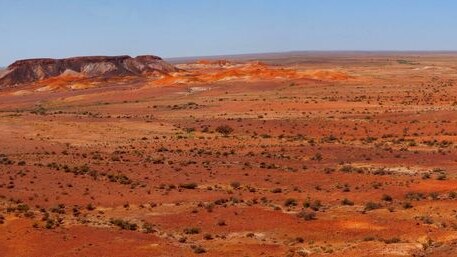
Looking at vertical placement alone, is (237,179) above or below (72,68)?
below

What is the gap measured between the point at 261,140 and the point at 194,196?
77.8ft

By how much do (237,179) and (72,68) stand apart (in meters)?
130

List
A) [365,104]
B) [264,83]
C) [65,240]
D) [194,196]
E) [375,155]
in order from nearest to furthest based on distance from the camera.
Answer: [65,240] → [194,196] → [375,155] → [365,104] → [264,83]

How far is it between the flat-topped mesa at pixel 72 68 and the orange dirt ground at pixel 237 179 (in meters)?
73.4

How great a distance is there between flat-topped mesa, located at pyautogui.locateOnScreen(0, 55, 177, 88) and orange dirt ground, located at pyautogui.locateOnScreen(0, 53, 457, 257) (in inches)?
2889

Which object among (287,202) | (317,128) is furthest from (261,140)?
(287,202)

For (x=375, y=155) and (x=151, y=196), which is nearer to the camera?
(x=151, y=196)

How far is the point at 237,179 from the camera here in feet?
124

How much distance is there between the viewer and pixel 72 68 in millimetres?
161250

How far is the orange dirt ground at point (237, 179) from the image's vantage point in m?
24.4

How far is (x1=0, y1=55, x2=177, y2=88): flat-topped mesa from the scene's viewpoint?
511 ft

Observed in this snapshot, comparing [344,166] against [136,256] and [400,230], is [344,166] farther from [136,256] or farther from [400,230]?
[136,256]

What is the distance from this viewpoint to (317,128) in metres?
61.4

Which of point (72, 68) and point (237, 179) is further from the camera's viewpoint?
point (72, 68)
